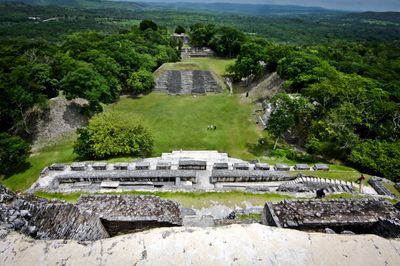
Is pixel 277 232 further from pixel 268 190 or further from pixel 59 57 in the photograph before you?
pixel 59 57

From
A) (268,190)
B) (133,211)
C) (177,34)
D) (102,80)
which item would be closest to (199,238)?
(133,211)

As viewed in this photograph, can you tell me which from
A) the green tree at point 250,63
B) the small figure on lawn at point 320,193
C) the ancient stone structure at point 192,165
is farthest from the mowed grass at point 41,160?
the green tree at point 250,63

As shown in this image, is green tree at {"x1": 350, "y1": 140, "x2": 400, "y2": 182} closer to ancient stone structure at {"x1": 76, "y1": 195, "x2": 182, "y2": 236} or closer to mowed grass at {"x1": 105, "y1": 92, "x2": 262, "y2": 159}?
mowed grass at {"x1": 105, "y1": 92, "x2": 262, "y2": 159}

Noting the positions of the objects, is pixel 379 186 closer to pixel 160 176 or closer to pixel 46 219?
pixel 160 176

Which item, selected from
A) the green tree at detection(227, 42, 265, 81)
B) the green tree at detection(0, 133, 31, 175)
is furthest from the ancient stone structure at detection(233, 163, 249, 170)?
the green tree at detection(227, 42, 265, 81)

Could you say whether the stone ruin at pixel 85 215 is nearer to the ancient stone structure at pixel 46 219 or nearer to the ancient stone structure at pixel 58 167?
the ancient stone structure at pixel 46 219

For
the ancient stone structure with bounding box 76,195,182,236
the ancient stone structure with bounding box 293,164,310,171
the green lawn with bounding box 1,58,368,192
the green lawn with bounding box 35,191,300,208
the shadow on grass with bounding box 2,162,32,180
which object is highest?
the ancient stone structure with bounding box 76,195,182,236

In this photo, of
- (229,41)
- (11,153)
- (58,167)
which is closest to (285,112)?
(58,167)

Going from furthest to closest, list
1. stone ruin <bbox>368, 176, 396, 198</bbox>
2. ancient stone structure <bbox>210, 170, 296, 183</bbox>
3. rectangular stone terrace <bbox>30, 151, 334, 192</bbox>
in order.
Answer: ancient stone structure <bbox>210, 170, 296, 183</bbox>, rectangular stone terrace <bbox>30, 151, 334, 192</bbox>, stone ruin <bbox>368, 176, 396, 198</bbox>
